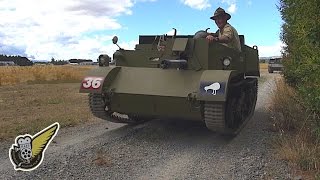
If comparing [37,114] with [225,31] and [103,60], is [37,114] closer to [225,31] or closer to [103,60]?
[103,60]

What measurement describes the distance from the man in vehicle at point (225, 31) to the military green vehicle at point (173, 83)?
158 millimetres

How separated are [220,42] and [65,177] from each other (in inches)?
153

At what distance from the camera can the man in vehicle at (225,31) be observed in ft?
25.4

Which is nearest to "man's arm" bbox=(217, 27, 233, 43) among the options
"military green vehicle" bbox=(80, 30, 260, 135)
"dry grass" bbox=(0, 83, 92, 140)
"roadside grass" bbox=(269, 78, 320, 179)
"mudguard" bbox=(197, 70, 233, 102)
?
"military green vehicle" bbox=(80, 30, 260, 135)

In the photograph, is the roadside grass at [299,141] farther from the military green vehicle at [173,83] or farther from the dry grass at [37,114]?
the dry grass at [37,114]

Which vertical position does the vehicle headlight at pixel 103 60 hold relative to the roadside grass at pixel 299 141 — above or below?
above

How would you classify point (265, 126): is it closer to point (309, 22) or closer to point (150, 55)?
point (150, 55)

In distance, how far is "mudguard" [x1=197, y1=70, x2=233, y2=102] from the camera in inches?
253

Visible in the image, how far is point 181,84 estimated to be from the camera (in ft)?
23.1

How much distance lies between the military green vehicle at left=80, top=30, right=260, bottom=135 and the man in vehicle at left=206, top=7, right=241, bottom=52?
158mm

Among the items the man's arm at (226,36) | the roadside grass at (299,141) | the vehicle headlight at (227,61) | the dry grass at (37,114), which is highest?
the man's arm at (226,36)


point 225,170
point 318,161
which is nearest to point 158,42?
point 225,170

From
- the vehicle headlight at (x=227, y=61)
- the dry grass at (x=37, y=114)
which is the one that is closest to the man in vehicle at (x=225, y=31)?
the vehicle headlight at (x=227, y=61)

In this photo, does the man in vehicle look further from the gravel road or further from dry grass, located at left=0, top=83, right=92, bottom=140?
dry grass, located at left=0, top=83, right=92, bottom=140
